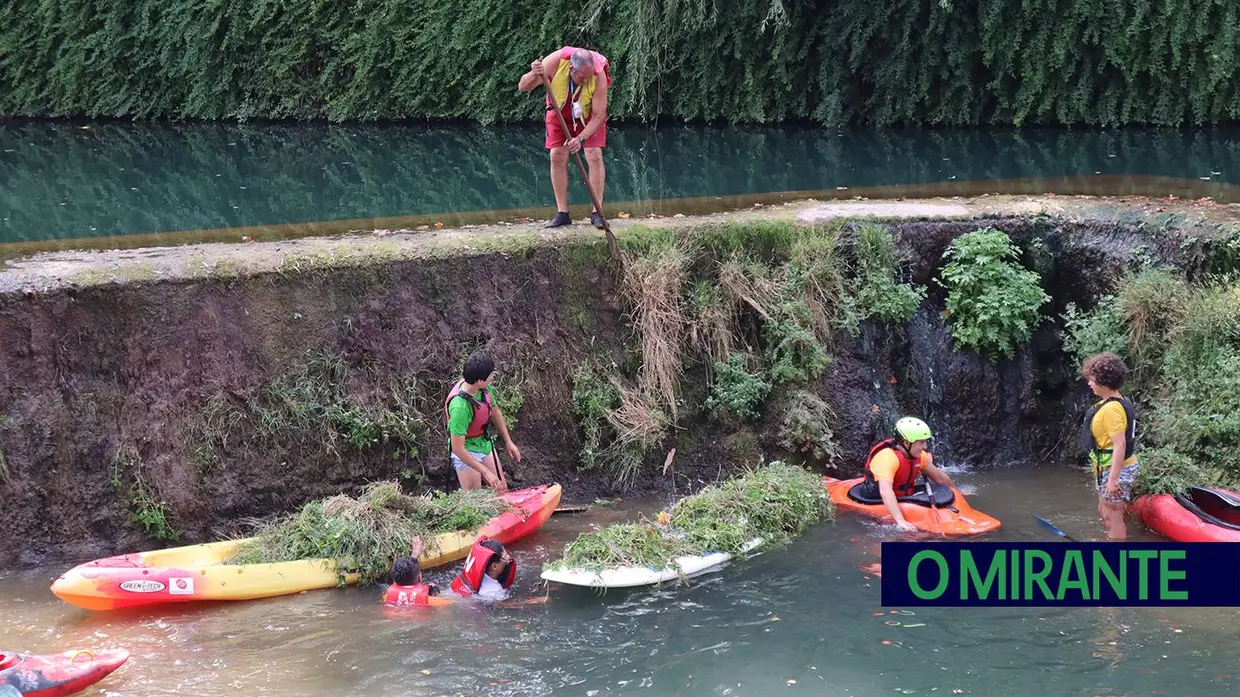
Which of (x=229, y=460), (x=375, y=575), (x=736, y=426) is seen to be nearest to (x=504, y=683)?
(x=375, y=575)

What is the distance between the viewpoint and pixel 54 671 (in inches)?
271

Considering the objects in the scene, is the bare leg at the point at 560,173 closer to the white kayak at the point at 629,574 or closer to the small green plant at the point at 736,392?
the small green plant at the point at 736,392

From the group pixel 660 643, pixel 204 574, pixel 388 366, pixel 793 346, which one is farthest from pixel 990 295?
pixel 204 574

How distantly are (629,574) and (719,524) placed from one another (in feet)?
3.16

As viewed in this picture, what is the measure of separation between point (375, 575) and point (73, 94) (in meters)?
19.6

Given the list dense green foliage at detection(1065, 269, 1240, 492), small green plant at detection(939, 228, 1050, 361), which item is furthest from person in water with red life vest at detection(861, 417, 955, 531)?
small green plant at detection(939, 228, 1050, 361)

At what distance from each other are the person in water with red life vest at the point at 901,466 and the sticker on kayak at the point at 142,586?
5.17 m

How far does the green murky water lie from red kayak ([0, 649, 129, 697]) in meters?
5.27

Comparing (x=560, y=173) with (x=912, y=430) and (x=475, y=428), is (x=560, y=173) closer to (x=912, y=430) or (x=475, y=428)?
(x=475, y=428)

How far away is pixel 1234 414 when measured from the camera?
375 inches

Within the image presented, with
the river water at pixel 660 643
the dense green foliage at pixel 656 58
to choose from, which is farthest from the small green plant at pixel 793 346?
the dense green foliage at pixel 656 58

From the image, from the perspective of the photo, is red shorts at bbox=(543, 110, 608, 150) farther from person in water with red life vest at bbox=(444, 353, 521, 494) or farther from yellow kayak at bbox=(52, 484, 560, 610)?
yellow kayak at bbox=(52, 484, 560, 610)

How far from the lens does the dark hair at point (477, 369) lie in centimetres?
916

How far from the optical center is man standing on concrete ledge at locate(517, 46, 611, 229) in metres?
10.7
